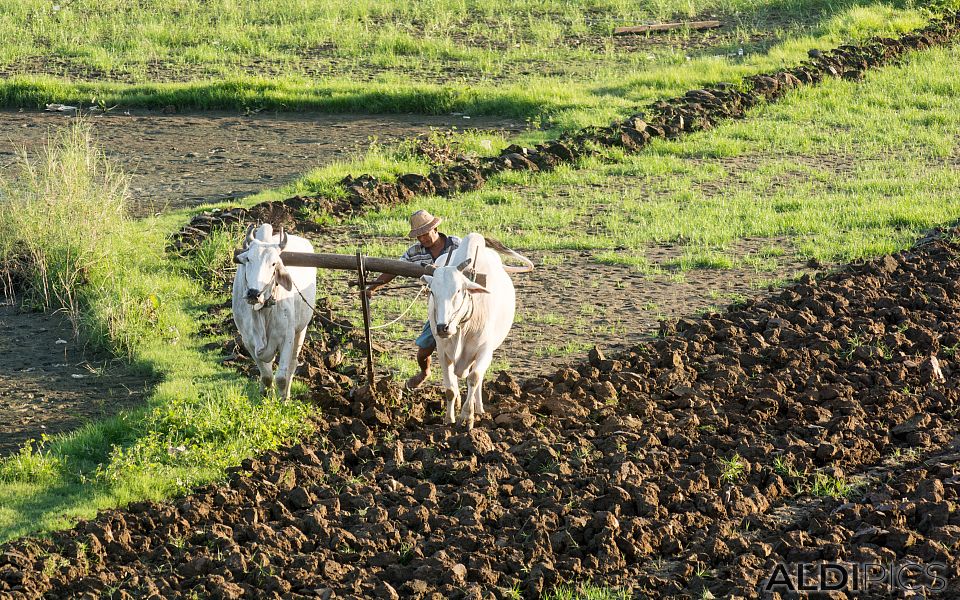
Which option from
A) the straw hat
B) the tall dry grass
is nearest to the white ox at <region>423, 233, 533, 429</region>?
the straw hat

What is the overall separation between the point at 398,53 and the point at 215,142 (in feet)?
18.0

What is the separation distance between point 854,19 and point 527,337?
551 inches

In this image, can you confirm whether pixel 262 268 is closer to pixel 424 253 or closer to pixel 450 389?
pixel 424 253

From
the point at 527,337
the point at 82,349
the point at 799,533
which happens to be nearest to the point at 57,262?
the point at 82,349

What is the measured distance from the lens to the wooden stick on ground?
72.7 ft

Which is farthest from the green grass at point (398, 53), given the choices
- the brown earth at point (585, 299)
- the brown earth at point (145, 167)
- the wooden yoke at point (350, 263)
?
the wooden yoke at point (350, 263)

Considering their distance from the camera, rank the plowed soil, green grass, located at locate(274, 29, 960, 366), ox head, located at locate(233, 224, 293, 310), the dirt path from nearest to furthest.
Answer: the plowed soil < ox head, located at locate(233, 224, 293, 310) < green grass, located at locate(274, 29, 960, 366) < the dirt path

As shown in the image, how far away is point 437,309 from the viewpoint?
24.2 feet

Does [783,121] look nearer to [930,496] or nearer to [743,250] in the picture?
[743,250]

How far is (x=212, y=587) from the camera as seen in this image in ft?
19.7

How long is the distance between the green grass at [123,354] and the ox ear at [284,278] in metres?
0.79

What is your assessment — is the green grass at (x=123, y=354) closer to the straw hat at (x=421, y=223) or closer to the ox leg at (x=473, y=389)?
the ox leg at (x=473, y=389)

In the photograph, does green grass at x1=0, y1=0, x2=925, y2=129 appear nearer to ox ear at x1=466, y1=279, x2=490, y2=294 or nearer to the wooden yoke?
the wooden yoke

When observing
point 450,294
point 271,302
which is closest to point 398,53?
point 271,302
